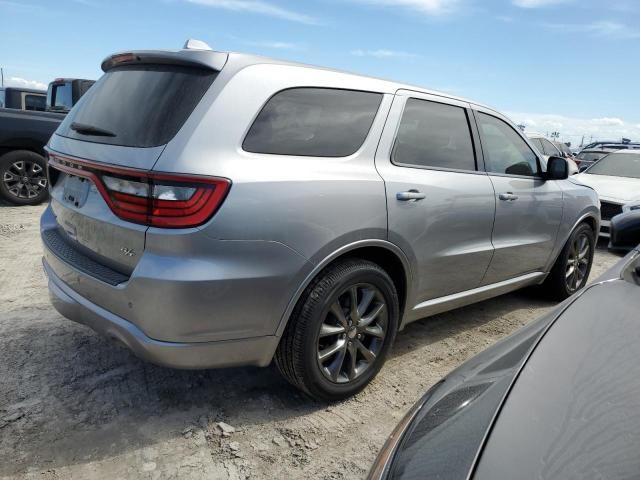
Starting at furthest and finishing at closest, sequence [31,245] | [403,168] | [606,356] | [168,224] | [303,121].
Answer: [31,245], [403,168], [303,121], [168,224], [606,356]

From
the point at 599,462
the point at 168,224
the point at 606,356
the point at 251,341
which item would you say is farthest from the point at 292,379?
the point at 599,462

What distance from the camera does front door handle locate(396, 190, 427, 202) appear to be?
2859 mm

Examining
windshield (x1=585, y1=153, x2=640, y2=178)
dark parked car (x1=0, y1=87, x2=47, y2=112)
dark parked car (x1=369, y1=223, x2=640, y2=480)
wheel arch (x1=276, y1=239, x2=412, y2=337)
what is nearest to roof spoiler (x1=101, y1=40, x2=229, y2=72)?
wheel arch (x1=276, y1=239, x2=412, y2=337)

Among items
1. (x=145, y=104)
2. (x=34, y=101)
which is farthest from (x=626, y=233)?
(x=34, y=101)

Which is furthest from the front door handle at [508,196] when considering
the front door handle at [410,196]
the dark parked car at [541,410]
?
the dark parked car at [541,410]

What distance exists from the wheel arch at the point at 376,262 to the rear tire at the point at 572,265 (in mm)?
2267

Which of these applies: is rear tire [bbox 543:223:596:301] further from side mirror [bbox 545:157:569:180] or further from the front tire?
the front tire

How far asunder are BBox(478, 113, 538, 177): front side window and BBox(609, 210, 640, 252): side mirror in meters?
1.37

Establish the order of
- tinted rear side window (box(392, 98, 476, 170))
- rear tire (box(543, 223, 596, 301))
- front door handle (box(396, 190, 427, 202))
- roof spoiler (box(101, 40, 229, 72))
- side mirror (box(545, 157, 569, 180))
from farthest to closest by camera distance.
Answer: rear tire (box(543, 223, 596, 301))
side mirror (box(545, 157, 569, 180))
tinted rear side window (box(392, 98, 476, 170))
front door handle (box(396, 190, 427, 202))
roof spoiler (box(101, 40, 229, 72))

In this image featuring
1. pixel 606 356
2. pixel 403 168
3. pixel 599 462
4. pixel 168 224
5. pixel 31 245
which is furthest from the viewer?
pixel 31 245

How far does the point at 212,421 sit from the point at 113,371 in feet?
2.65

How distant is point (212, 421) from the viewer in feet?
8.60

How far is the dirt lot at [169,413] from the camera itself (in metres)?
2.30

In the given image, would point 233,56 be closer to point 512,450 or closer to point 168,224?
point 168,224
